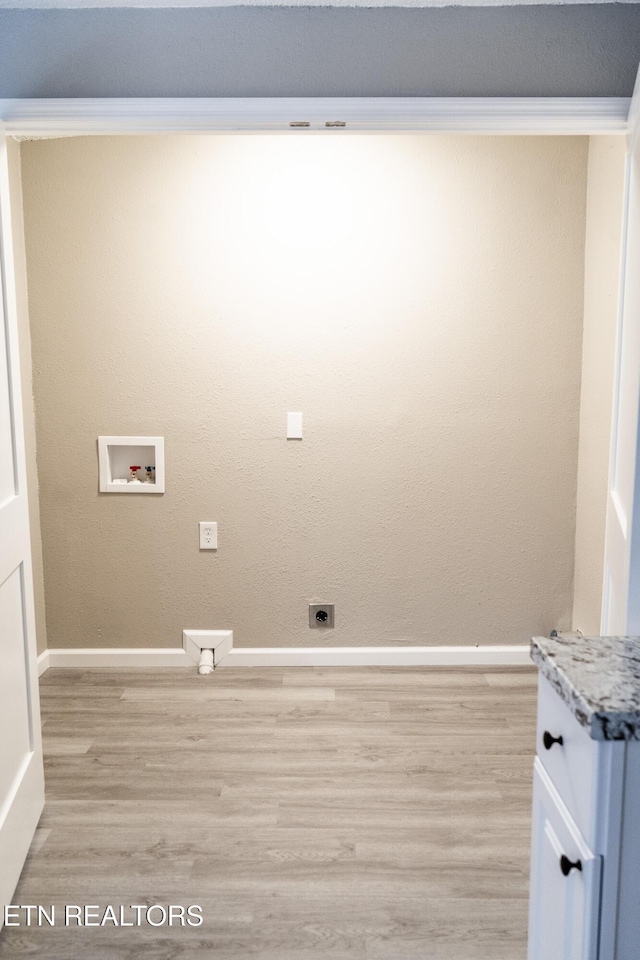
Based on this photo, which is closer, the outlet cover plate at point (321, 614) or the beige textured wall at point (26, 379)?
the beige textured wall at point (26, 379)

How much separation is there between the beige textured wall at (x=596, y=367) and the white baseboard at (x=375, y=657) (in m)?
0.38

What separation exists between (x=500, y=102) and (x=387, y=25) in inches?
13.2

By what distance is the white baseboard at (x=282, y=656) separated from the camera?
361 centimetres

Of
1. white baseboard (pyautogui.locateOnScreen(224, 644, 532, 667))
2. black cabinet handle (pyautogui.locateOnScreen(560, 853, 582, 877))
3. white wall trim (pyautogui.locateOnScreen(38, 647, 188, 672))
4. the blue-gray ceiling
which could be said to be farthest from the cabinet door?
white wall trim (pyautogui.locateOnScreen(38, 647, 188, 672))

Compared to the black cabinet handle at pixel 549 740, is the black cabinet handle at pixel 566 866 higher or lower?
lower

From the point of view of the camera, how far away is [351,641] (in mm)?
3635

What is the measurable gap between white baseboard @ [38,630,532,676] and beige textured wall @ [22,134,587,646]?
5 cm

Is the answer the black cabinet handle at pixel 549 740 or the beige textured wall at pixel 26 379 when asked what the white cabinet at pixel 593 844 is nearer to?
the black cabinet handle at pixel 549 740

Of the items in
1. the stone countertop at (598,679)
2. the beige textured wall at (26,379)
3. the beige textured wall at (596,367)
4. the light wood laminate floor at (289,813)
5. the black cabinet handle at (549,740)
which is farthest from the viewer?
the beige textured wall at (26,379)

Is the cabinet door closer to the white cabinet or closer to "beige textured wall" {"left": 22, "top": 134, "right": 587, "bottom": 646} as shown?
the white cabinet

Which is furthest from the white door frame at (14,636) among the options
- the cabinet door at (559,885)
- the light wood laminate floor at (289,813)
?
the cabinet door at (559,885)

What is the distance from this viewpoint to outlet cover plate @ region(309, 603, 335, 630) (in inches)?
142

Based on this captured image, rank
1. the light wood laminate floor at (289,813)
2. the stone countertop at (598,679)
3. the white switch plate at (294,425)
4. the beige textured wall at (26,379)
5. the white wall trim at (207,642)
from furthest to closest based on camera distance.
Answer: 1. the white wall trim at (207,642)
2. the white switch plate at (294,425)
3. the beige textured wall at (26,379)
4. the light wood laminate floor at (289,813)
5. the stone countertop at (598,679)

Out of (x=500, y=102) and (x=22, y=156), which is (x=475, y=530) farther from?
(x=22, y=156)
